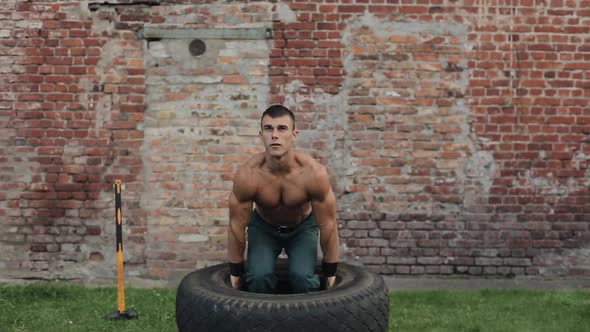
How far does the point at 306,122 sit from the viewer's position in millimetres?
5754

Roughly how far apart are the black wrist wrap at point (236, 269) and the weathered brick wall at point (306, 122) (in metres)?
1.93

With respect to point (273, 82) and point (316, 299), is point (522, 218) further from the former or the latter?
point (316, 299)

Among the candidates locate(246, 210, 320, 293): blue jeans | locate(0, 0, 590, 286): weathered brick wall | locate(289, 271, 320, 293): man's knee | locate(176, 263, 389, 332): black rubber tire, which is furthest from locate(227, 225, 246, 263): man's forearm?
locate(0, 0, 590, 286): weathered brick wall

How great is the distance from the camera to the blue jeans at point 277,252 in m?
3.81

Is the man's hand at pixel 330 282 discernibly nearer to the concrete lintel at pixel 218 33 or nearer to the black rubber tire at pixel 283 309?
the black rubber tire at pixel 283 309

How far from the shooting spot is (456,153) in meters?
5.77

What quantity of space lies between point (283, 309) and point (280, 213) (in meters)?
0.86

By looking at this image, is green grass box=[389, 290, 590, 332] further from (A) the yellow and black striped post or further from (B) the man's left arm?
(A) the yellow and black striped post

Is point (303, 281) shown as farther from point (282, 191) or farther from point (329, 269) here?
point (282, 191)

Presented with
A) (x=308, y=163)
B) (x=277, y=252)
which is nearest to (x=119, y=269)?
(x=277, y=252)

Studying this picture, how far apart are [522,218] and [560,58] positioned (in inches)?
63.7

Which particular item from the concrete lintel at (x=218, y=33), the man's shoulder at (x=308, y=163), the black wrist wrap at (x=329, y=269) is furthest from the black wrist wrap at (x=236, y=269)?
the concrete lintel at (x=218, y=33)

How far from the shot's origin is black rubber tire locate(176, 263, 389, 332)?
316 centimetres

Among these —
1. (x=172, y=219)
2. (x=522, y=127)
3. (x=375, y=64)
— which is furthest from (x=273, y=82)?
(x=522, y=127)
